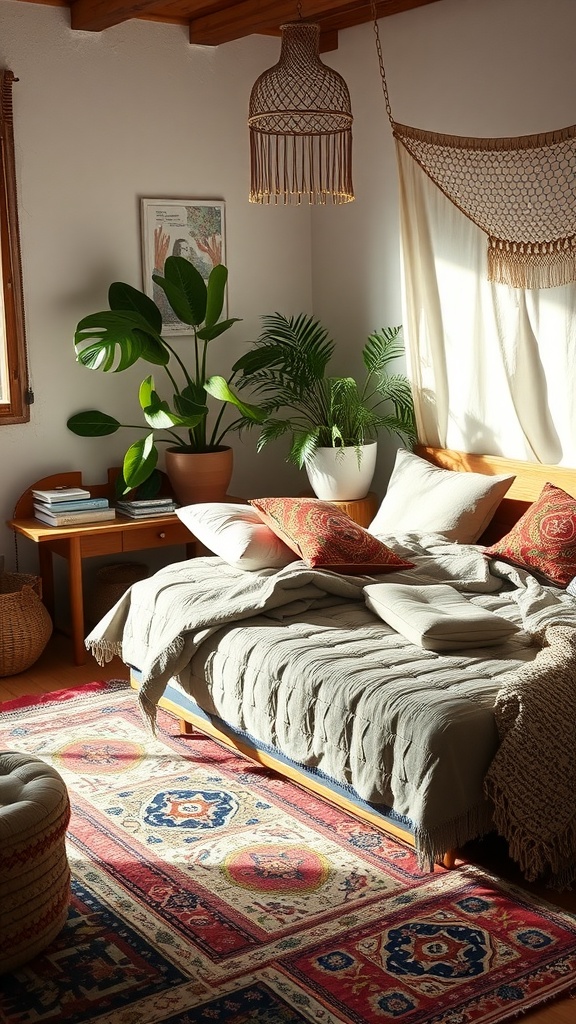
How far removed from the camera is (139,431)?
5.38 meters

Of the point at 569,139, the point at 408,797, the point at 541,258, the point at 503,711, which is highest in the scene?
the point at 569,139

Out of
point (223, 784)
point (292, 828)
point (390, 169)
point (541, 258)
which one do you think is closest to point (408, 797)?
point (292, 828)

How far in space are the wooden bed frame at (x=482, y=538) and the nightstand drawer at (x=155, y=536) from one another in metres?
0.78

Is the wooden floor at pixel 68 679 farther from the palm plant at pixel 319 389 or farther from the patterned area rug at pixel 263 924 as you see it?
the palm plant at pixel 319 389

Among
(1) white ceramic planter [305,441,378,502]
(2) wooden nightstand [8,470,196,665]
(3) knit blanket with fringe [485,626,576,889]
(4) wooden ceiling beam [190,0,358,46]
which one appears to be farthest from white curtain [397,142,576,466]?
(3) knit blanket with fringe [485,626,576,889]

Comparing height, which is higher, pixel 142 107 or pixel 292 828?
pixel 142 107

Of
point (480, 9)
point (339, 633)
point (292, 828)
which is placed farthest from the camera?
point (480, 9)

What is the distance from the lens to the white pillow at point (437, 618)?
3.29m

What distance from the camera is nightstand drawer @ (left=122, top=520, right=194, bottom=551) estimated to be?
4934mm

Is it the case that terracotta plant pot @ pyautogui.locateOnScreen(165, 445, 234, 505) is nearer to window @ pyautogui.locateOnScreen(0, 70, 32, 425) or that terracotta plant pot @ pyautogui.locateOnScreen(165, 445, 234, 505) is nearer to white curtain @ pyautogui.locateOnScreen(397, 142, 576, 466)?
window @ pyautogui.locateOnScreen(0, 70, 32, 425)

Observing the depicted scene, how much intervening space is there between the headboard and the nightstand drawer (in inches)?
51.6

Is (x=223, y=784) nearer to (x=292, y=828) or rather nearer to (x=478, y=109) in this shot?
(x=292, y=828)

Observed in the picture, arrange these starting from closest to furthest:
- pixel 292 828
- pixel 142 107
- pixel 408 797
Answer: pixel 408 797 < pixel 292 828 < pixel 142 107

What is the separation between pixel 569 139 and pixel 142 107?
2.02 m
